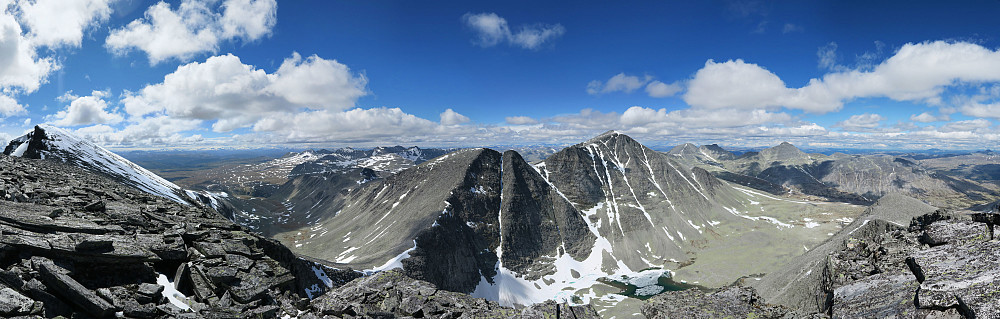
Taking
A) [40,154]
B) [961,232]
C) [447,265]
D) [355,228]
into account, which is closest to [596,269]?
[447,265]

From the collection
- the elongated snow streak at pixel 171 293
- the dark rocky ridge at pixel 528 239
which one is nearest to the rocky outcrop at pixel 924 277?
the elongated snow streak at pixel 171 293

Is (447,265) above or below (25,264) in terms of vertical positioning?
below

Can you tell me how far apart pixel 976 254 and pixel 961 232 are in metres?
5.95

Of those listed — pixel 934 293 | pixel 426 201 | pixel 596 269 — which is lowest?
pixel 596 269

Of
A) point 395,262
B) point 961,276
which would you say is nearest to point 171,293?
point 961,276

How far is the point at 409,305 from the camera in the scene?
21.0m

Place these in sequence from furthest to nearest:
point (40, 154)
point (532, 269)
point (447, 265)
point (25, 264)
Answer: point (532, 269), point (447, 265), point (40, 154), point (25, 264)

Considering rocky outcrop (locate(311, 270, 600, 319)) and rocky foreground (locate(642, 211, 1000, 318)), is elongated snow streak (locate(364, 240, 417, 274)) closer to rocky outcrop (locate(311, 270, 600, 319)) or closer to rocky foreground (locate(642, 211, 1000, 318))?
rocky outcrop (locate(311, 270, 600, 319))

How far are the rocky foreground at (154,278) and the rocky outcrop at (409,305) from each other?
0.07 metres

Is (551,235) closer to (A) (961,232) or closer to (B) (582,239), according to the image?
(B) (582,239)

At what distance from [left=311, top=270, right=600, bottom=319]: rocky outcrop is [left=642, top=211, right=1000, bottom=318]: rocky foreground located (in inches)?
486

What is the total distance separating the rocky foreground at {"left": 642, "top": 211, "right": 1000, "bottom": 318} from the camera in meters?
16.8

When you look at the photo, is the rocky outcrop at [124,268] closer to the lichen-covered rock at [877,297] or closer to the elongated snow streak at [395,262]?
the lichen-covered rock at [877,297]

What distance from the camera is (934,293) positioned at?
17656 mm
